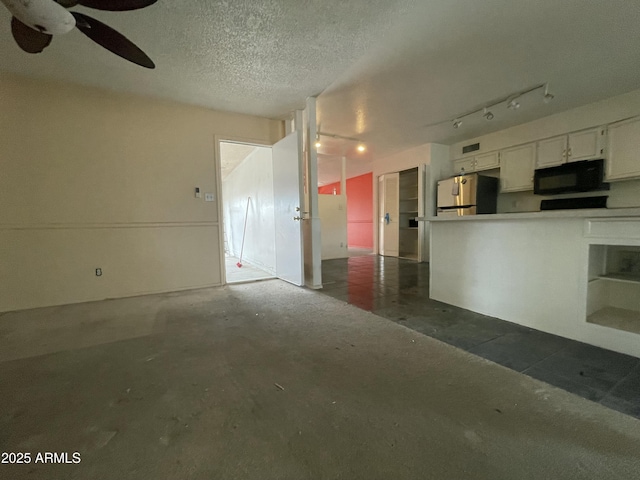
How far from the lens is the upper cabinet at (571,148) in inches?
138

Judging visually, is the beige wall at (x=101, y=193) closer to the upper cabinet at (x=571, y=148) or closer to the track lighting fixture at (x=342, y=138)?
the track lighting fixture at (x=342, y=138)

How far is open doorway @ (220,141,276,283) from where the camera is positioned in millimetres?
4477

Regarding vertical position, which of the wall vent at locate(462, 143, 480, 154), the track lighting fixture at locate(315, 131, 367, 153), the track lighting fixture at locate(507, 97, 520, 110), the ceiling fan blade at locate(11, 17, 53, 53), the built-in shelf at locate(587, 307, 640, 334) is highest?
the track lighting fixture at locate(315, 131, 367, 153)

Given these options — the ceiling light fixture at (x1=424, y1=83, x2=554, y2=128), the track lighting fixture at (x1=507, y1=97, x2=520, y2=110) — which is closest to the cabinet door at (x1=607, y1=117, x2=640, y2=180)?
the ceiling light fixture at (x1=424, y1=83, x2=554, y2=128)

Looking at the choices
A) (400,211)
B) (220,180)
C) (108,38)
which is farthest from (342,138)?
(108,38)

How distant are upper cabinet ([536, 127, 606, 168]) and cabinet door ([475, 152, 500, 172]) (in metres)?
0.63

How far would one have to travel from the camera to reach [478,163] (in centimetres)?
495

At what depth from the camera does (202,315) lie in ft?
8.14

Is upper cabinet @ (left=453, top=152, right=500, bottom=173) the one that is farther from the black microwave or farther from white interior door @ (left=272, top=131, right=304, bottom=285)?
white interior door @ (left=272, top=131, right=304, bottom=285)

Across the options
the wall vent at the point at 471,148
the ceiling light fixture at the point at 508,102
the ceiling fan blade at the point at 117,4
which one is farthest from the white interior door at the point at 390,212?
the ceiling fan blade at the point at 117,4

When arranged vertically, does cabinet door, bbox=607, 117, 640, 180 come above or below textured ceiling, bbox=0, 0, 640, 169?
below

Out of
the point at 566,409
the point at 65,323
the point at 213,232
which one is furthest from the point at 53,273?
the point at 566,409

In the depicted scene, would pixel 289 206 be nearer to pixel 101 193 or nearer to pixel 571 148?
pixel 101 193

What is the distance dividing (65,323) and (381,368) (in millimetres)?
2876
